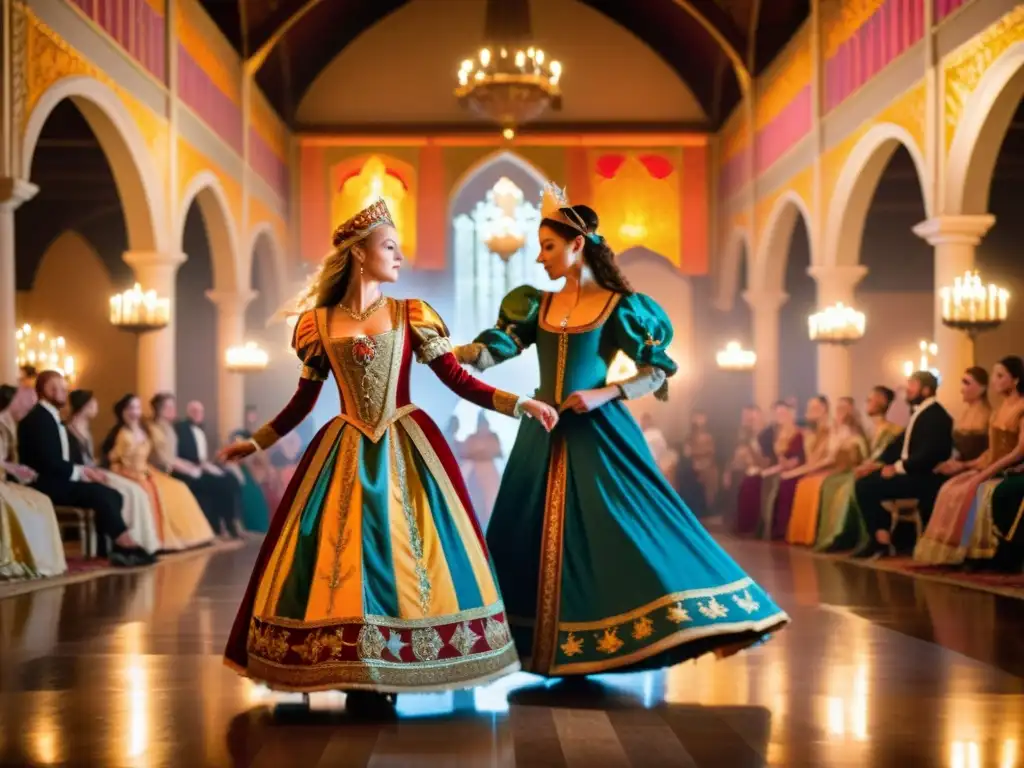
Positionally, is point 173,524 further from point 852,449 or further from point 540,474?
point 540,474

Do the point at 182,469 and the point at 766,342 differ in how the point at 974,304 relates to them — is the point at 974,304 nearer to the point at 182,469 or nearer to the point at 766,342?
the point at 182,469

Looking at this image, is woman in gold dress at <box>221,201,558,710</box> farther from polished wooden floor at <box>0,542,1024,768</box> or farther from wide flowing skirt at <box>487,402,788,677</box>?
wide flowing skirt at <box>487,402,788,677</box>

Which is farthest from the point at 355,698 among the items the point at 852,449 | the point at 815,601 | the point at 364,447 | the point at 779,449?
the point at 779,449

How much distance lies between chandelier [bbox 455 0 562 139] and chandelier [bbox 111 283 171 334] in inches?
160

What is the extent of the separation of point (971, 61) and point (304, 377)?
6119 millimetres

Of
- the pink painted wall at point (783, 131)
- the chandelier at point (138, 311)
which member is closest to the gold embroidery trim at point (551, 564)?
the chandelier at point (138, 311)

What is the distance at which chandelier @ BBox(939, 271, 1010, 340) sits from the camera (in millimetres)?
8680

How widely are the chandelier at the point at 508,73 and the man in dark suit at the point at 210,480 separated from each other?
13.3 feet

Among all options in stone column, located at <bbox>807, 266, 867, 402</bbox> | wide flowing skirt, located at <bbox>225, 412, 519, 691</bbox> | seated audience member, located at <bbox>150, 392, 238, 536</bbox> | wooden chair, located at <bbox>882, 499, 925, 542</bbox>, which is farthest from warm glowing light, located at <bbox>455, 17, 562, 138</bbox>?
wide flowing skirt, located at <bbox>225, 412, 519, 691</bbox>

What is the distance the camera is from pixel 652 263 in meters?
17.2

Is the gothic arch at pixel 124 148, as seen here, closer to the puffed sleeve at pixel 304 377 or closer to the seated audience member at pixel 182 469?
the seated audience member at pixel 182 469

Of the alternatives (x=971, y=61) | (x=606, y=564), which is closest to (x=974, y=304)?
(x=971, y=61)

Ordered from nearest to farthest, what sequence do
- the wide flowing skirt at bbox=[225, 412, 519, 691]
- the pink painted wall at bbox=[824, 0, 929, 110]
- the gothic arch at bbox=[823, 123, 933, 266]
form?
the wide flowing skirt at bbox=[225, 412, 519, 691] < the pink painted wall at bbox=[824, 0, 929, 110] < the gothic arch at bbox=[823, 123, 933, 266]

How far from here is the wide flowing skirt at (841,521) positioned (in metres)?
9.50
